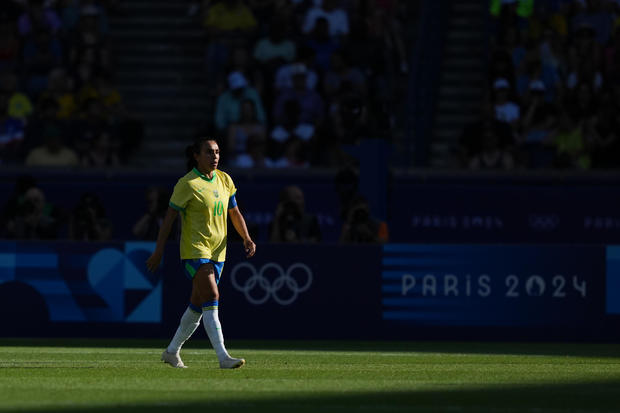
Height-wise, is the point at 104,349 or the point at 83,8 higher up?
the point at 83,8

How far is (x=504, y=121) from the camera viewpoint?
22.2 meters

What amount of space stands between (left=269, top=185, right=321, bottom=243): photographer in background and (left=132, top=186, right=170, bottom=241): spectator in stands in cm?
140

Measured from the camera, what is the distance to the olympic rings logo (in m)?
17.9

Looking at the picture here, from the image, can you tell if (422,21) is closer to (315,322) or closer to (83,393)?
(315,322)

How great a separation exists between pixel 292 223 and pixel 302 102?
4245 millimetres

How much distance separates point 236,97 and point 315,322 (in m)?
5.69

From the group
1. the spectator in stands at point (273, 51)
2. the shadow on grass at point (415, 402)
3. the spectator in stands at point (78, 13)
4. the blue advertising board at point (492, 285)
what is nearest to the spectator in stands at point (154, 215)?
the blue advertising board at point (492, 285)

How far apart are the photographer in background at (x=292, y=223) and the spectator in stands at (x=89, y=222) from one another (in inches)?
88.6

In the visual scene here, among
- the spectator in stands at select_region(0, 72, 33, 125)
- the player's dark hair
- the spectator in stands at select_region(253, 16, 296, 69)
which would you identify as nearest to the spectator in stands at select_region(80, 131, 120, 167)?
the spectator in stands at select_region(0, 72, 33, 125)

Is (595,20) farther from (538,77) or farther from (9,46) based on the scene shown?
(9,46)

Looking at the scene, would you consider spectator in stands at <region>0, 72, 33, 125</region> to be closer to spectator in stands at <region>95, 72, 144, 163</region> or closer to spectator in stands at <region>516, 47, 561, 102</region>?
spectator in stands at <region>95, 72, 144, 163</region>

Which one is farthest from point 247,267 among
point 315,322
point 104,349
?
point 104,349

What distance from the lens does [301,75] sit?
22.6m

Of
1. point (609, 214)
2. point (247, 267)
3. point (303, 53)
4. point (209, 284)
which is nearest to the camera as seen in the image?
point (209, 284)
